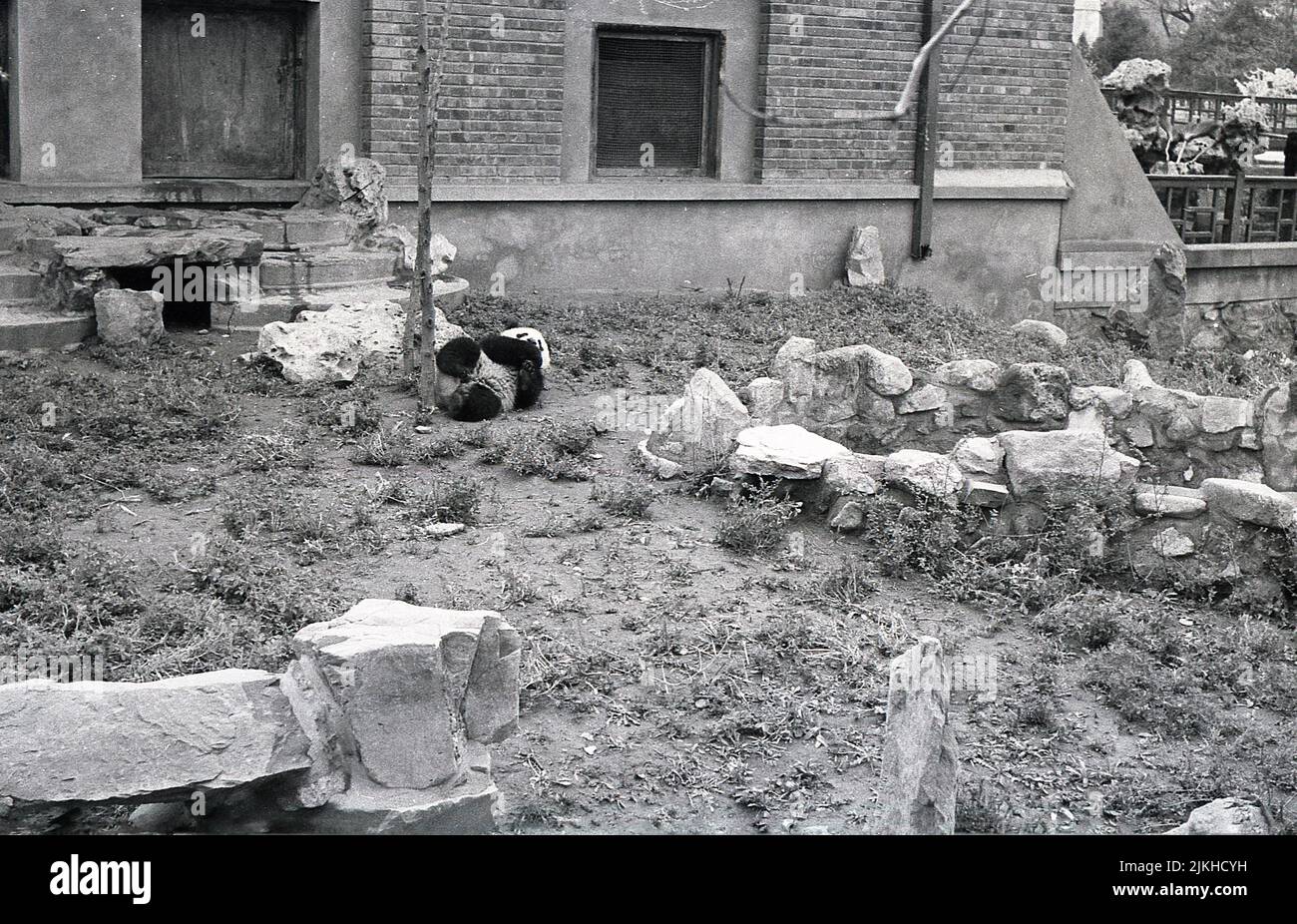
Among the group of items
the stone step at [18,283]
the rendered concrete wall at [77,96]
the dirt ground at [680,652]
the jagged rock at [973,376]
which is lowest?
the dirt ground at [680,652]

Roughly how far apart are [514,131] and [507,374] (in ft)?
13.5

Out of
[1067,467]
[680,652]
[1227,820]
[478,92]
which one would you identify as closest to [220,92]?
[478,92]

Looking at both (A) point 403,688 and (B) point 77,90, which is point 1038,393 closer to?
(A) point 403,688

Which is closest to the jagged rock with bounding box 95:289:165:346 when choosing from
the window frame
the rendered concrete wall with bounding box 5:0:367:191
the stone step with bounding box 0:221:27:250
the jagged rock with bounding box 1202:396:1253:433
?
the stone step with bounding box 0:221:27:250

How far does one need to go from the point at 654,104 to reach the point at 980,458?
725 cm

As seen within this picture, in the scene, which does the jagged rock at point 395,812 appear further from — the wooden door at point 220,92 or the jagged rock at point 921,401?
the wooden door at point 220,92

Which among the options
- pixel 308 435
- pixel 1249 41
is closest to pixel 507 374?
pixel 308 435

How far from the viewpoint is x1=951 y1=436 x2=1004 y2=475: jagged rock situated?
762cm

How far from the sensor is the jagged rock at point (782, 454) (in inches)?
298

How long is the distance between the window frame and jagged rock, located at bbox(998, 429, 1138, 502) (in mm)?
6803

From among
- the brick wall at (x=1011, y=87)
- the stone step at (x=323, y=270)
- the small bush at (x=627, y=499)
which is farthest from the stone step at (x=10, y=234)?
the brick wall at (x=1011, y=87)

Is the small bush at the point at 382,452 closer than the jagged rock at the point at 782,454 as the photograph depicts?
No

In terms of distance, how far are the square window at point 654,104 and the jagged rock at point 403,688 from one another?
→ 32.6ft
